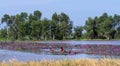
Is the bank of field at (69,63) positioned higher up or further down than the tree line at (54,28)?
further down

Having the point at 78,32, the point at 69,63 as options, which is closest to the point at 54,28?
the point at 78,32

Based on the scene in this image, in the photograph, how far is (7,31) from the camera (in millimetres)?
109750

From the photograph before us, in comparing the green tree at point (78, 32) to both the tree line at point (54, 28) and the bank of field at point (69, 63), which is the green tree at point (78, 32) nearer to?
the tree line at point (54, 28)

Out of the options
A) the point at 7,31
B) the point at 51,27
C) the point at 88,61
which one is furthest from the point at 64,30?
the point at 88,61

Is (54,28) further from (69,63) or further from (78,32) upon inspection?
(69,63)

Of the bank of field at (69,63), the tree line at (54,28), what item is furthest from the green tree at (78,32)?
the bank of field at (69,63)

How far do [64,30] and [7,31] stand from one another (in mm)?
14270

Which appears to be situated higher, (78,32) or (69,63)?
Answer: (78,32)

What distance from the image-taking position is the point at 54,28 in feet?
348

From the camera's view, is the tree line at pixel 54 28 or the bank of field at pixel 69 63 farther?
the tree line at pixel 54 28

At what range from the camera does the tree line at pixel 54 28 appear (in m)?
104

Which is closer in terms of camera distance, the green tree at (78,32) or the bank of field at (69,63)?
the bank of field at (69,63)

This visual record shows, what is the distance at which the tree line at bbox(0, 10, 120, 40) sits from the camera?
104 metres

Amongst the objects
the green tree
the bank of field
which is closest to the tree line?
the green tree
